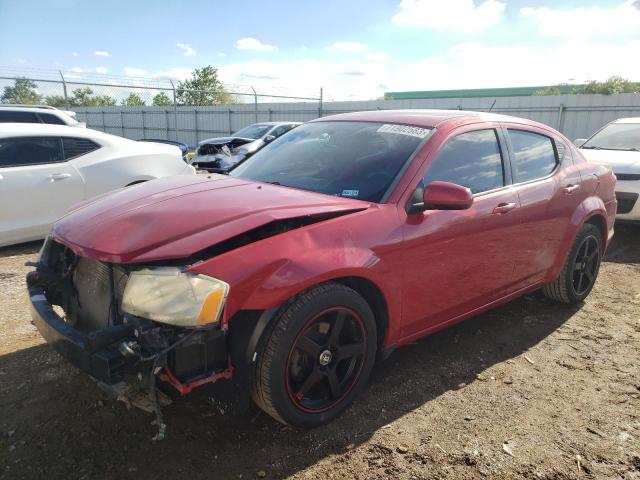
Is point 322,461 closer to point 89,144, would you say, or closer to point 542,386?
point 542,386

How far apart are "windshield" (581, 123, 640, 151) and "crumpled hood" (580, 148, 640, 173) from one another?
12.9 inches

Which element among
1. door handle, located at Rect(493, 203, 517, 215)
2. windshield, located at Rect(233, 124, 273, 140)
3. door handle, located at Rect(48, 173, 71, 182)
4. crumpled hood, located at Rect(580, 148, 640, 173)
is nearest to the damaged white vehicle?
windshield, located at Rect(233, 124, 273, 140)

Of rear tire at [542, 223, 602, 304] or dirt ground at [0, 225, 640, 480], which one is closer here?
dirt ground at [0, 225, 640, 480]

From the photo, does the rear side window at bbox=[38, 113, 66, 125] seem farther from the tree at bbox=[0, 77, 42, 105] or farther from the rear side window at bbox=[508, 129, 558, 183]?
the rear side window at bbox=[508, 129, 558, 183]

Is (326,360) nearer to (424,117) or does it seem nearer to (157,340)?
(157,340)

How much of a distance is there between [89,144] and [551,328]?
217 inches

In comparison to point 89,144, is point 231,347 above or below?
below

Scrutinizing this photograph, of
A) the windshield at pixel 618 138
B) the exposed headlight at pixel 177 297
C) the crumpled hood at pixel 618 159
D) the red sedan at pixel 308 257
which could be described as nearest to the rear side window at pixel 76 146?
the red sedan at pixel 308 257

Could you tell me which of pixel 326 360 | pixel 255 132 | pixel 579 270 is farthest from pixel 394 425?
pixel 255 132

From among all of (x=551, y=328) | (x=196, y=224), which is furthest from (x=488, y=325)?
(x=196, y=224)

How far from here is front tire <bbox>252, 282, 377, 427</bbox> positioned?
7.43 ft

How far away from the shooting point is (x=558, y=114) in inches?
613

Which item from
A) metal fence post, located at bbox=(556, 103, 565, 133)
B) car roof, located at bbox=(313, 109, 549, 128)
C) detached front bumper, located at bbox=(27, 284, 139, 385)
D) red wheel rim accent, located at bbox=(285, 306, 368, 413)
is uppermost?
metal fence post, located at bbox=(556, 103, 565, 133)

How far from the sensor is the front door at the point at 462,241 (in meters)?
2.82
